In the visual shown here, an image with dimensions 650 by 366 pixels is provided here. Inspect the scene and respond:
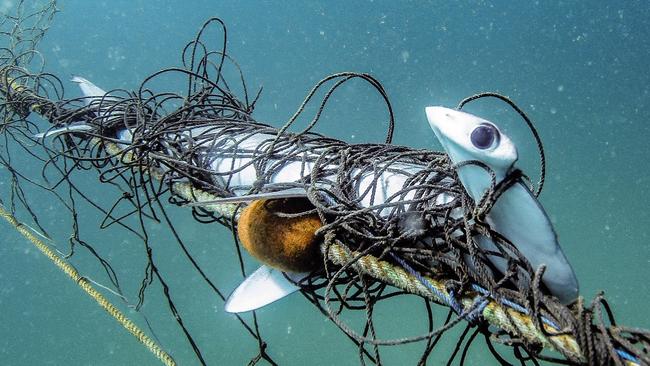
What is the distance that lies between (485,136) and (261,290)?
111 centimetres

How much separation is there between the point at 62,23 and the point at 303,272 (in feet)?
117

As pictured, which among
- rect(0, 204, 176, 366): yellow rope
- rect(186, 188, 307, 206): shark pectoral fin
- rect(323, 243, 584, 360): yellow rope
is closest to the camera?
rect(323, 243, 584, 360): yellow rope

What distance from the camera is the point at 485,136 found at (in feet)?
4.22

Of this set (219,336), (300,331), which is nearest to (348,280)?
(219,336)

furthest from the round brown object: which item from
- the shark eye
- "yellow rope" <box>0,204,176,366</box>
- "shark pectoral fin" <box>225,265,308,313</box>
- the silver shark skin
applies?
"yellow rope" <box>0,204,176,366</box>

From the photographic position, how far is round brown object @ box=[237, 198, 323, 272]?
186 centimetres

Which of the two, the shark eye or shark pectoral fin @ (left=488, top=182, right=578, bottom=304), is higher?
the shark eye

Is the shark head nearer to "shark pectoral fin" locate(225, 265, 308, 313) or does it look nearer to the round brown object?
the round brown object

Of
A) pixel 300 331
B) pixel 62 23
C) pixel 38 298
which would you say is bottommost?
pixel 38 298

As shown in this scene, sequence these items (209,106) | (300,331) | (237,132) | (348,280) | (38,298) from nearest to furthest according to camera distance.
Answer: (348,280) → (237,132) → (209,106) → (300,331) → (38,298)

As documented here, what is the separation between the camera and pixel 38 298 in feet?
52.2

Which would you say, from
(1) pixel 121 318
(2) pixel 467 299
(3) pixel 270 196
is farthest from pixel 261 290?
(1) pixel 121 318

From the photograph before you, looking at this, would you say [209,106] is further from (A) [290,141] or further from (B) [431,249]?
(B) [431,249]

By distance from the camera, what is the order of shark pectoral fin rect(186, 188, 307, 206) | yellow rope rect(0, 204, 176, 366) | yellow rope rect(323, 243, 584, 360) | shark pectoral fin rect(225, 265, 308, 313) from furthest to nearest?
yellow rope rect(0, 204, 176, 366), shark pectoral fin rect(225, 265, 308, 313), shark pectoral fin rect(186, 188, 307, 206), yellow rope rect(323, 243, 584, 360)
